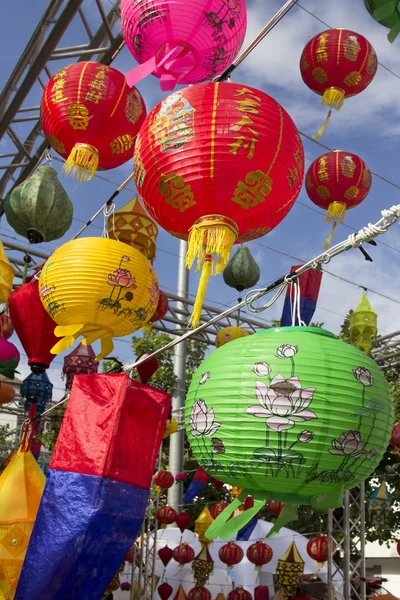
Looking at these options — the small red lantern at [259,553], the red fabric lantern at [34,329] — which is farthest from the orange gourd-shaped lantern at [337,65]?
the small red lantern at [259,553]

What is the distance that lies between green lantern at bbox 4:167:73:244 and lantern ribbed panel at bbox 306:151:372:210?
1.71 metres

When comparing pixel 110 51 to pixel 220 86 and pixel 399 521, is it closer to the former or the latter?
pixel 220 86

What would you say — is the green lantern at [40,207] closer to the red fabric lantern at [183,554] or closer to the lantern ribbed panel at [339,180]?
the lantern ribbed panel at [339,180]

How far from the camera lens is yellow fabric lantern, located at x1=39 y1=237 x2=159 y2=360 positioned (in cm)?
266

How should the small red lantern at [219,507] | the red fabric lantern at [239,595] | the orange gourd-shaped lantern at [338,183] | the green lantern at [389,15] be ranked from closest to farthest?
the green lantern at [389,15], the orange gourd-shaped lantern at [338,183], the small red lantern at [219,507], the red fabric lantern at [239,595]

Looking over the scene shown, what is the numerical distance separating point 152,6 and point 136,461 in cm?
208

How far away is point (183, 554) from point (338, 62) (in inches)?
280

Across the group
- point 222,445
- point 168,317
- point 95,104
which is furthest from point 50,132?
point 168,317

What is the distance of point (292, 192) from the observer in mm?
2092

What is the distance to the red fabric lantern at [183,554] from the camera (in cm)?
830

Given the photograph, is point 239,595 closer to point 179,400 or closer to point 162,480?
point 162,480

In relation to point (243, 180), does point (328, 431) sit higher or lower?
lower

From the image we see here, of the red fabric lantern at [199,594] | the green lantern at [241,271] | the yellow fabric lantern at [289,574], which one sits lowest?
the red fabric lantern at [199,594]

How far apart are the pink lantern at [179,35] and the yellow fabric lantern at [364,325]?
4369 mm
